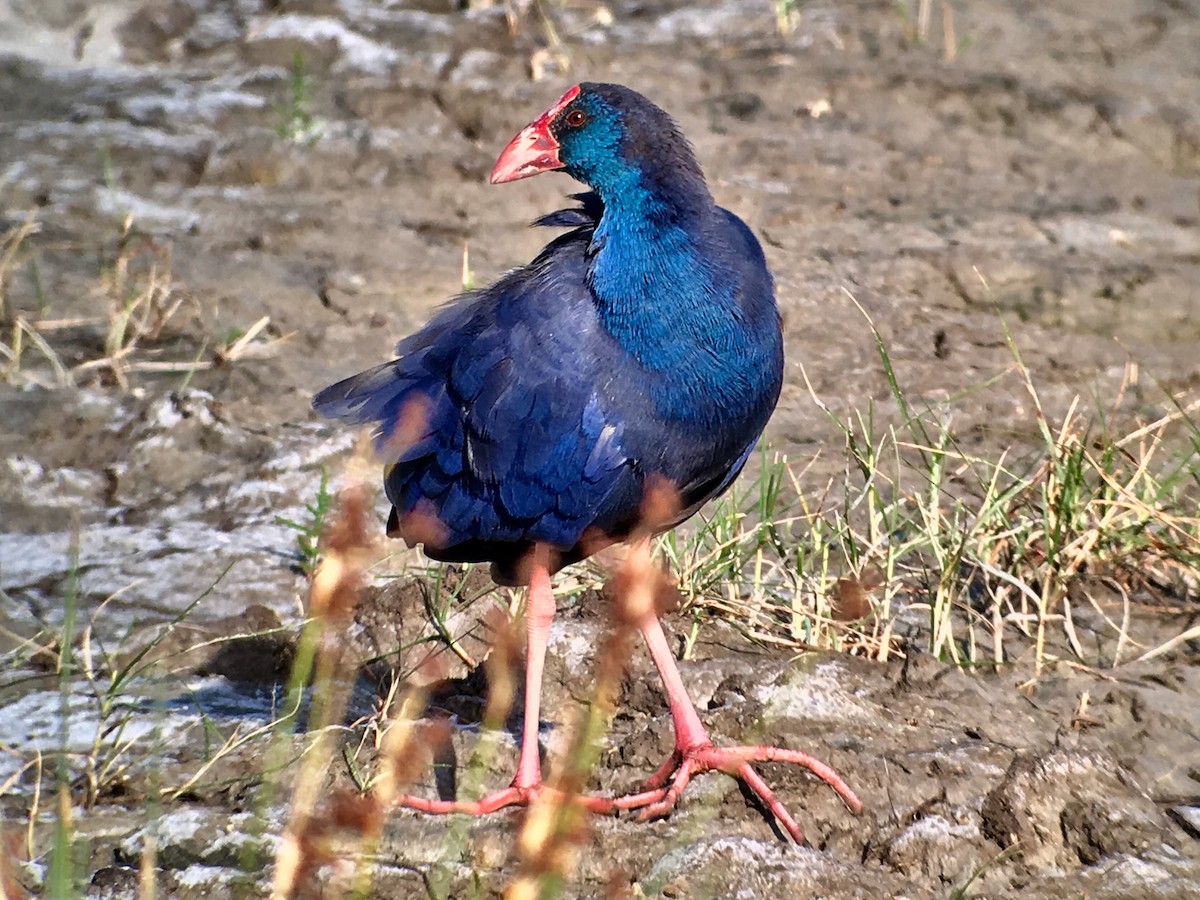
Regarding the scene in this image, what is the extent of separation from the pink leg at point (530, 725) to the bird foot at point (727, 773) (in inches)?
8.9

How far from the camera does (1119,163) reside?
18.9ft

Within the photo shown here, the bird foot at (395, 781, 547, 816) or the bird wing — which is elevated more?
the bird wing

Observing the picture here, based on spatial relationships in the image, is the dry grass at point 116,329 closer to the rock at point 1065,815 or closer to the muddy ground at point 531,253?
the muddy ground at point 531,253

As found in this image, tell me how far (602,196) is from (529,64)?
10.6 ft

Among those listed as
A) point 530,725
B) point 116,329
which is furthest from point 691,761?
point 116,329

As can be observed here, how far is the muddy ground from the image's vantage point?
2.71 m

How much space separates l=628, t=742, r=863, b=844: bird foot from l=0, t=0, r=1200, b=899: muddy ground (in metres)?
0.04

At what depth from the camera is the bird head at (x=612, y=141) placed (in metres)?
2.94

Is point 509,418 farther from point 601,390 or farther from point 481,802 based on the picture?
→ point 481,802

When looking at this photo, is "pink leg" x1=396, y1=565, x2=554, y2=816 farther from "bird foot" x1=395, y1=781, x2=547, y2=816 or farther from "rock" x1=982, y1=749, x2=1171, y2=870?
"rock" x1=982, y1=749, x2=1171, y2=870

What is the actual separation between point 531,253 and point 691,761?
2625mm

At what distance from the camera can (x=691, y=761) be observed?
2895mm

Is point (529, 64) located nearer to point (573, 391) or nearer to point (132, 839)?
point (573, 391)

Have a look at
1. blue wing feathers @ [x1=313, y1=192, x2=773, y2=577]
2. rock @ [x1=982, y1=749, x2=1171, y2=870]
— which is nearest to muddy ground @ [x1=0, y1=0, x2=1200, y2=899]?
rock @ [x1=982, y1=749, x2=1171, y2=870]
